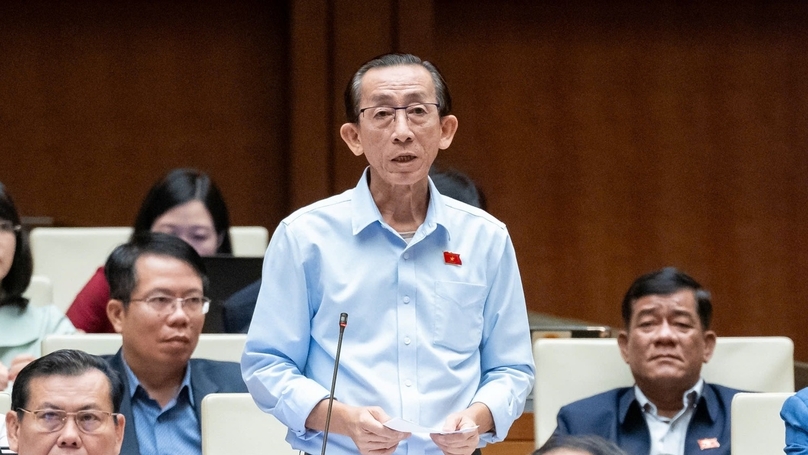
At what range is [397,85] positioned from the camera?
1.96m

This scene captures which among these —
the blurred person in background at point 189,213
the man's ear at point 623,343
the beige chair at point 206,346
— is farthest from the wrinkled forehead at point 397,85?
the blurred person in background at point 189,213

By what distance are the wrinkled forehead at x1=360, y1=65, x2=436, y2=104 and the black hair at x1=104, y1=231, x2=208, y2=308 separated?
111 centimetres

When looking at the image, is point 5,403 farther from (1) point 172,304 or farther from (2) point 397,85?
(2) point 397,85

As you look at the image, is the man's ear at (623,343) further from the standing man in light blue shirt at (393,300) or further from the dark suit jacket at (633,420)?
the standing man in light blue shirt at (393,300)

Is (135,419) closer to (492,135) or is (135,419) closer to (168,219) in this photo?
(168,219)

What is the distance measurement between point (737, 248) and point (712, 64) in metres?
0.81

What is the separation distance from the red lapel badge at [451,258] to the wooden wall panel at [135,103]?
351 centimetres

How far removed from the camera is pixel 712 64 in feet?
18.1

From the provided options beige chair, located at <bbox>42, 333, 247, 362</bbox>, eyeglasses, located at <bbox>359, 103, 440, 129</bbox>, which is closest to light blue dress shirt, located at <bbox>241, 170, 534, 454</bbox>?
eyeglasses, located at <bbox>359, 103, 440, 129</bbox>

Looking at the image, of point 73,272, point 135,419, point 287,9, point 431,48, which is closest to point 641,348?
point 135,419

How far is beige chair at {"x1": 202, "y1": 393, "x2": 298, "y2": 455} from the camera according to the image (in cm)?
257

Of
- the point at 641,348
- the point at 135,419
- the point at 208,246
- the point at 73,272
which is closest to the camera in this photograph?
the point at 135,419

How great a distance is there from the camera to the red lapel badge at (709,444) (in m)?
3.00

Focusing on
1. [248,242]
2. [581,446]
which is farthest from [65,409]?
[248,242]
